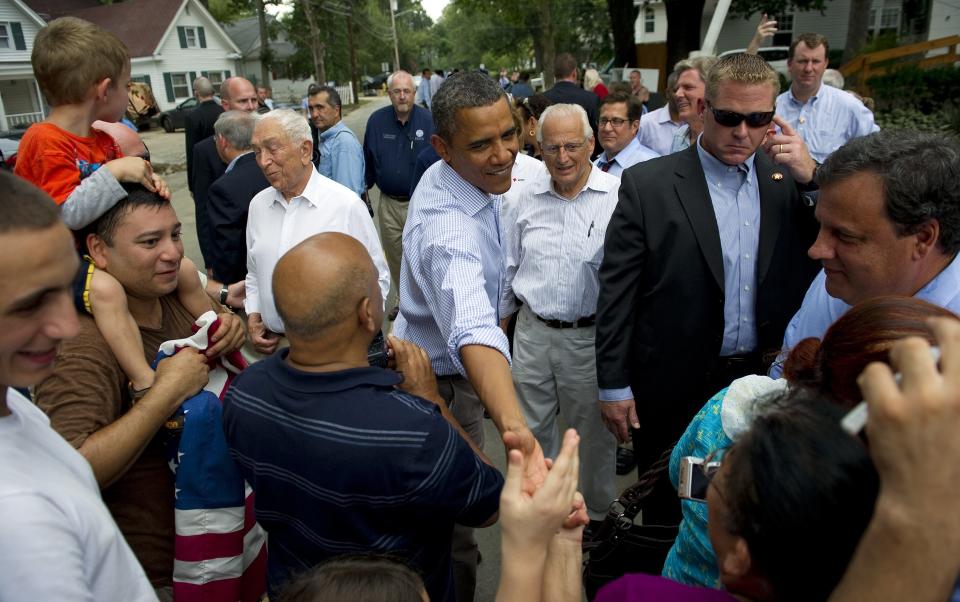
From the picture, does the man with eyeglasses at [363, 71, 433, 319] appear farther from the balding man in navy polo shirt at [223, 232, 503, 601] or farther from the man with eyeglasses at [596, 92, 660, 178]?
the balding man in navy polo shirt at [223, 232, 503, 601]

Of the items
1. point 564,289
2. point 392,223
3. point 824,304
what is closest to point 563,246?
point 564,289

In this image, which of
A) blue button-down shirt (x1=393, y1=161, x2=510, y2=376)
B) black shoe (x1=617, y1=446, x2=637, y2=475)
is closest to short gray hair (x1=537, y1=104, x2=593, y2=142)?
blue button-down shirt (x1=393, y1=161, x2=510, y2=376)

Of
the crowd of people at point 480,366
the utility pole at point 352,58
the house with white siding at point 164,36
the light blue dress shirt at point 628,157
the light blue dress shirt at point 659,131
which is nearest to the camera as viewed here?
the crowd of people at point 480,366

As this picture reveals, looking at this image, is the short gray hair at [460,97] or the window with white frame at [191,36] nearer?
the short gray hair at [460,97]

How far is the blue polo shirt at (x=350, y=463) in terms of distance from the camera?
1.60 meters

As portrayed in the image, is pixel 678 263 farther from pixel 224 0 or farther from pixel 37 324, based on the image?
pixel 224 0

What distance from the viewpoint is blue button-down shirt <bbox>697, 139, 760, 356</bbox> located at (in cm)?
290

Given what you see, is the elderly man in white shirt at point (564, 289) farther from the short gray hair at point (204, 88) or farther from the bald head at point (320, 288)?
the short gray hair at point (204, 88)

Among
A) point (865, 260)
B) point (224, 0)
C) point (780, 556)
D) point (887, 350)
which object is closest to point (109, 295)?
point (780, 556)

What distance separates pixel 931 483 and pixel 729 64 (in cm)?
253

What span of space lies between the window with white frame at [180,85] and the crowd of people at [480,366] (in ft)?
148

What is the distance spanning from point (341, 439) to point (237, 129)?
434cm

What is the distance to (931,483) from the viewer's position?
0.84m

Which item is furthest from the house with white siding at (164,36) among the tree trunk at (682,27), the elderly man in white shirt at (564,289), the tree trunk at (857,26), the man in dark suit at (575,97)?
the elderly man in white shirt at (564,289)
